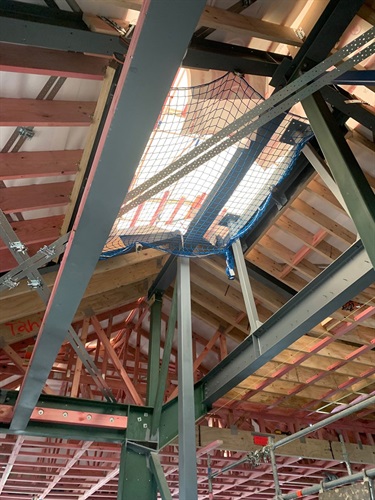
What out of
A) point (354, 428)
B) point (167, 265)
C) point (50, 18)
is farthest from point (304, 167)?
point (354, 428)

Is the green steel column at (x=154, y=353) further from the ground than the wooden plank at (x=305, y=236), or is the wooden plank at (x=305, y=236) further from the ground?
the wooden plank at (x=305, y=236)

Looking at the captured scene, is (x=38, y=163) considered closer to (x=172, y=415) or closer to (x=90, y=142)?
(x=90, y=142)

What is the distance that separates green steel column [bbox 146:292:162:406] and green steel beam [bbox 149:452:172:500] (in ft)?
2.46

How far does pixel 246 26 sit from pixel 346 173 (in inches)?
46.3

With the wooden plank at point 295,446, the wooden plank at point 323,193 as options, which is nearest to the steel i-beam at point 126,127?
the wooden plank at point 323,193

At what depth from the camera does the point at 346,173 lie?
2371mm

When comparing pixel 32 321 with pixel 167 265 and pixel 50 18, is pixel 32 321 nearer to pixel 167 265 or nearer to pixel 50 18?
pixel 167 265

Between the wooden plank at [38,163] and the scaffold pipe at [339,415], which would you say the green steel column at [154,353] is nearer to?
the scaffold pipe at [339,415]

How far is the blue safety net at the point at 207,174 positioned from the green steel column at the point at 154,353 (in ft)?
6.31

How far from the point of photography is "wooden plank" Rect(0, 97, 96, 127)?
8.82 ft

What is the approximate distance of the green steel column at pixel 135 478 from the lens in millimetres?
3930

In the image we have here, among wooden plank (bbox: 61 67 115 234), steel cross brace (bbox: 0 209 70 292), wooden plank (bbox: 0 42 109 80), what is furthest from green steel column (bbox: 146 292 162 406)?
wooden plank (bbox: 0 42 109 80)

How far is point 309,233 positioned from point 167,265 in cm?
189

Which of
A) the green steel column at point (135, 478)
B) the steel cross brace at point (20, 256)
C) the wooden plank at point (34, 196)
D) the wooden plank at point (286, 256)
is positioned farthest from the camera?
the wooden plank at point (286, 256)
